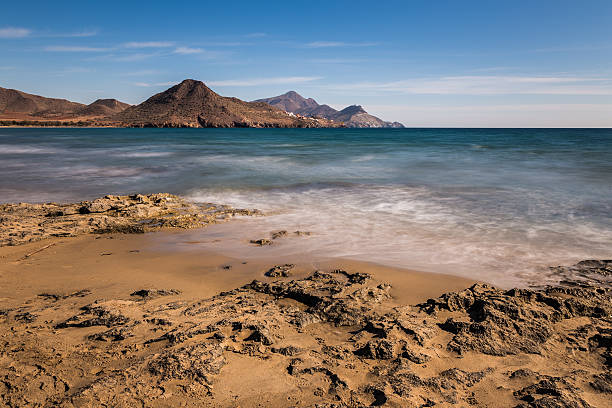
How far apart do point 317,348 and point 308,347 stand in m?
0.08

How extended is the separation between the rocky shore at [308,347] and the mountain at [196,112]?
134 metres

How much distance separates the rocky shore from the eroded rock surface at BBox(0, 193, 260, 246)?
9.32ft

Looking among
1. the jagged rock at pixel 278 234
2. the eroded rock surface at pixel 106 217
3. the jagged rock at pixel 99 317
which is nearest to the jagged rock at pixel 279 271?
the jagged rock at pixel 278 234

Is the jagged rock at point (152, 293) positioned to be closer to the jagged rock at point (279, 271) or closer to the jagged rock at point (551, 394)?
the jagged rock at point (279, 271)

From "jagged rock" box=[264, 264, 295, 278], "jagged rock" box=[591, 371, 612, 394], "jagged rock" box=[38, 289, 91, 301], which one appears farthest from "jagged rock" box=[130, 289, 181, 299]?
"jagged rock" box=[591, 371, 612, 394]

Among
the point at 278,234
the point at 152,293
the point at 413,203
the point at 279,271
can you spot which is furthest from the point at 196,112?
the point at 152,293

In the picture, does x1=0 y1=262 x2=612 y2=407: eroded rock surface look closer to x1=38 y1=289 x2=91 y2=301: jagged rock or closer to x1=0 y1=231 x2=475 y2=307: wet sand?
x1=38 y1=289 x2=91 y2=301: jagged rock

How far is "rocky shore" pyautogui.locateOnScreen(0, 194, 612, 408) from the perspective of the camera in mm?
2584

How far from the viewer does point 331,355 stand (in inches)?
120

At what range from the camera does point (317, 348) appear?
3.15m

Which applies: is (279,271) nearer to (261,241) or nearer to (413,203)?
(261,241)

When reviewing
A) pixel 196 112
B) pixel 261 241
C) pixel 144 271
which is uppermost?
pixel 196 112

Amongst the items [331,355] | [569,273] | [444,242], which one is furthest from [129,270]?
[569,273]

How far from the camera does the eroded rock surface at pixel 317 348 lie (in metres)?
2.58
